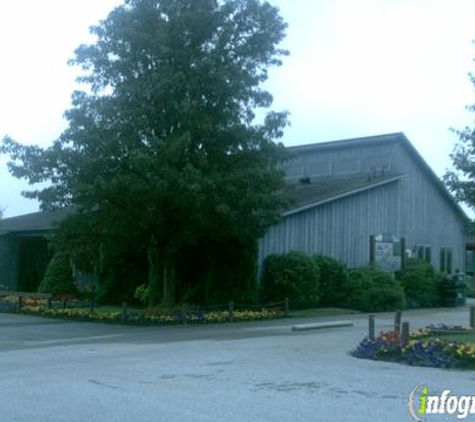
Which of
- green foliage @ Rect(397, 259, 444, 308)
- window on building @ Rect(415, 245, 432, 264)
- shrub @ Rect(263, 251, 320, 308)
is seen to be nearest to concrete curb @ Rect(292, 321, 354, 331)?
shrub @ Rect(263, 251, 320, 308)

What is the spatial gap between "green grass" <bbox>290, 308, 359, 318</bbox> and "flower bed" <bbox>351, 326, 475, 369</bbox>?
1020 centimetres

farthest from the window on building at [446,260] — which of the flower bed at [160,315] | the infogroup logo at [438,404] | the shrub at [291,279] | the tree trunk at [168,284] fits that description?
the infogroup logo at [438,404]

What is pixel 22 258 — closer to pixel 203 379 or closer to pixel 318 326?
pixel 318 326

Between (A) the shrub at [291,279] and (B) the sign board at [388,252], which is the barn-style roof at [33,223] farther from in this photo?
(B) the sign board at [388,252]

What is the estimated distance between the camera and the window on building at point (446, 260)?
38.1m

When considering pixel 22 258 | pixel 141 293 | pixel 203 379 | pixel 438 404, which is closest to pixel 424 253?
pixel 141 293

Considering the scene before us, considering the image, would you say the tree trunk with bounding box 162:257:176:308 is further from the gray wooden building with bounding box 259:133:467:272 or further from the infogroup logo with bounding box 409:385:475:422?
the infogroup logo with bounding box 409:385:475:422

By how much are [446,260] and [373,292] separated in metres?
11.3

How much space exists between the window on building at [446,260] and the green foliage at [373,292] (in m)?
9.13

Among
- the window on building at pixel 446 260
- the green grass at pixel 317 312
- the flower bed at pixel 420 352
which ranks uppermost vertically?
the window on building at pixel 446 260

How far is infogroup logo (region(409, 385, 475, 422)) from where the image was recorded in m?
9.16

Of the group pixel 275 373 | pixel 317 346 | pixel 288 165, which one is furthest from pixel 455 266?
pixel 275 373

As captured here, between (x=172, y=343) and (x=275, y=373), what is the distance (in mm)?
5451

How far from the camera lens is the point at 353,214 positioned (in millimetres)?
31953
